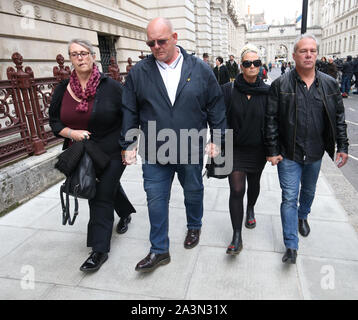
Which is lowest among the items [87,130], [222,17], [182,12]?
[87,130]

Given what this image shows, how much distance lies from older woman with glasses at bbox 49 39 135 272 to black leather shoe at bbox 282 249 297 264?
1638mm

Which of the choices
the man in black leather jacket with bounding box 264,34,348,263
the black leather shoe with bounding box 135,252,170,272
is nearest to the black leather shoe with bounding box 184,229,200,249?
the black leather shoe with bounding box 135,252,170,272

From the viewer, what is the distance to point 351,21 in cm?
6319

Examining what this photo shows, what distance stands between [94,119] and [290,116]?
1711mm

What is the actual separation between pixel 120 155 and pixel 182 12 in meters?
15.0

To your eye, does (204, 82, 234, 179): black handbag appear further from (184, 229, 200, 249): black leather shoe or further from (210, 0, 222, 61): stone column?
(210, 0, 222, 61): stone column

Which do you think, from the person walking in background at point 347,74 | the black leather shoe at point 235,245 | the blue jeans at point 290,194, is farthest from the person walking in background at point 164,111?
the person walking in background at point 347,74

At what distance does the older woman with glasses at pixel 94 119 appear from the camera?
2.59 metres

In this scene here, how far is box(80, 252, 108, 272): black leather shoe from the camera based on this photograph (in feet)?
8.77

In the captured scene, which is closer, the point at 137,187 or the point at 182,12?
the point at 137,187

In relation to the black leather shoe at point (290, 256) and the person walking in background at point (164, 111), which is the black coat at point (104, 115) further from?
the black leather shoe at point (290, 256)

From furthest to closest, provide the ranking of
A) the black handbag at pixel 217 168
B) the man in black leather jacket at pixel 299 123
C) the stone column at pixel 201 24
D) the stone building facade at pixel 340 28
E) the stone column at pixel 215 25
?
the stone building facade at pixel 340 28 → the stone column at pixel 215 25 → the stone column at pixel 201 24 → the black handbag at pixel 217 168 → the man in black leather jacket at pixel 299 123

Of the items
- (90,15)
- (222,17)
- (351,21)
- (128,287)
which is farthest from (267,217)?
(351,21)

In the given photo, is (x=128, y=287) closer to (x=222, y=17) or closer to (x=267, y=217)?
(x=267, y=217)
